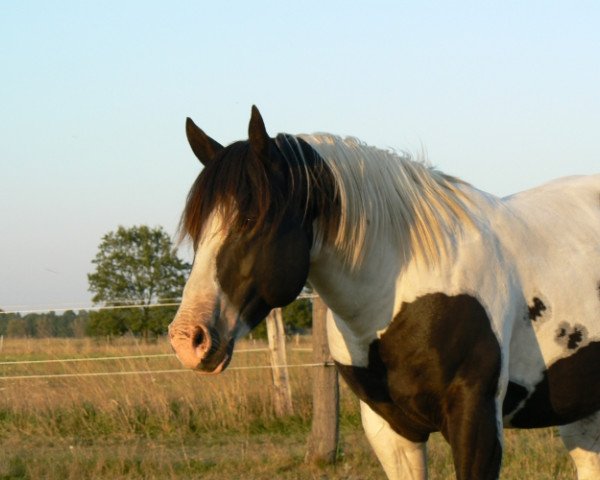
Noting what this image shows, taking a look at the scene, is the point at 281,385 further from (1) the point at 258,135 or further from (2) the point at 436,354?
(1) the point at 258,135

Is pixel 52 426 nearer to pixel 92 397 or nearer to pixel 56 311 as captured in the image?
pixel 92 397

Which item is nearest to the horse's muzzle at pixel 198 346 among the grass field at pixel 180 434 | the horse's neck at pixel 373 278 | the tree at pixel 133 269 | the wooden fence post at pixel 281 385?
the horse's neck at pixel 373 278

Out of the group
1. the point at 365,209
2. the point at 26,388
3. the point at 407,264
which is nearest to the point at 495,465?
the point at 407,264

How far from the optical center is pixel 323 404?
7.62m

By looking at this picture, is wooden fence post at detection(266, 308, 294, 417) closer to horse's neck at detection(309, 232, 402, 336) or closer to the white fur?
the white fur

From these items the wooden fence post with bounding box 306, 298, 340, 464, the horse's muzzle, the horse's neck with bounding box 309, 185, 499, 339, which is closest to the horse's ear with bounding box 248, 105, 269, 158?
the horse's neck with bounding box 309, 185, 499, 339

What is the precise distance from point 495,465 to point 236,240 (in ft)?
4.33

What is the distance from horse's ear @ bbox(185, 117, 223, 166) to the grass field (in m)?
3.69

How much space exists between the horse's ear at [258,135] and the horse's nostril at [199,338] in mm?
644

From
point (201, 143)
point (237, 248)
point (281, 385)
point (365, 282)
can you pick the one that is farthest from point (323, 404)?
point (237, 248)

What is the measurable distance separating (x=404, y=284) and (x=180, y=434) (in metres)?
5.76

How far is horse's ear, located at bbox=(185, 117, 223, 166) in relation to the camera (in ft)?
10.9

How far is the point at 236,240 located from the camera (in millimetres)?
3041

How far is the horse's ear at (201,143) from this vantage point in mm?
3316
